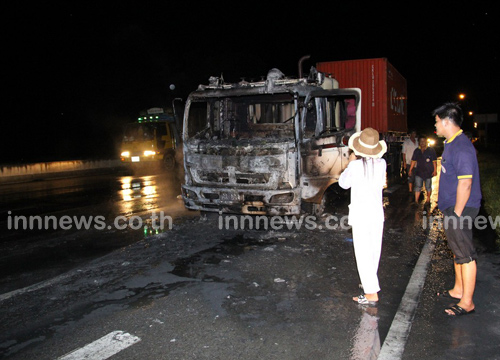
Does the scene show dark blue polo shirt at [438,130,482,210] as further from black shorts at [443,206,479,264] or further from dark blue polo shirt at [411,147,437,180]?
dark blue polo shirt at [411,147,437,180]

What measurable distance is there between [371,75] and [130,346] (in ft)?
34.1

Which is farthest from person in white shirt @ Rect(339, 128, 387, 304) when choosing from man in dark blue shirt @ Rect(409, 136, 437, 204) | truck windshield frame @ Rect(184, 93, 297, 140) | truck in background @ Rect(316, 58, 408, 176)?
truck in background @ Rect(316, 58, 408, 176)

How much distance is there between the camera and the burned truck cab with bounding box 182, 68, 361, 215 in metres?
6.89

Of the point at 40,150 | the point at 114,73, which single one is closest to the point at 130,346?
the point at 40,150

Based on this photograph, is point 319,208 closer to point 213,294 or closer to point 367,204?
point 367,204

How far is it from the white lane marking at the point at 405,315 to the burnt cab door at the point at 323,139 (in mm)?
2134

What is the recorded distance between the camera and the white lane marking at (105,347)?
3358mm

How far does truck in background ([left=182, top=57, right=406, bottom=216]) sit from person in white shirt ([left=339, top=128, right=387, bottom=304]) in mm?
2597

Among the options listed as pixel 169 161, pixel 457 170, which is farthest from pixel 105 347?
pixel 169 161

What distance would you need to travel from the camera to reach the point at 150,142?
62.5ft

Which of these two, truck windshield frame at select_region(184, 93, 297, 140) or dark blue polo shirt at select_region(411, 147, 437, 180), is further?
dark blue polo shirt at select_region(411, 147, 437, 180)

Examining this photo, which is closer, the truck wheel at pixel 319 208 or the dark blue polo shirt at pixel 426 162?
the truck wheel at pixel 319 208

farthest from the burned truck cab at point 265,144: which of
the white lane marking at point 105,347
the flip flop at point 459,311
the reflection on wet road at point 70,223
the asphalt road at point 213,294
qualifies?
the white lane marking at point 105,347

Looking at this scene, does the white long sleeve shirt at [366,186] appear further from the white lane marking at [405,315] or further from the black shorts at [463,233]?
the white lane marking at [405,315]
